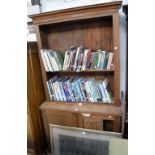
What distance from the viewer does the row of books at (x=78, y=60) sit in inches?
62.2

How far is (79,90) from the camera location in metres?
1.72

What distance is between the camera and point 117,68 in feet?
4.91

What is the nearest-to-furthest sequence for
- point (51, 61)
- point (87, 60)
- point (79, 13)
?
point (79, 13) → point (87, 60) → point (51, 61)

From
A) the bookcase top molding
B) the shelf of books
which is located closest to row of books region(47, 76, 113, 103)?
the shelf of books

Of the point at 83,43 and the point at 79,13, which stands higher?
the point at 79,13

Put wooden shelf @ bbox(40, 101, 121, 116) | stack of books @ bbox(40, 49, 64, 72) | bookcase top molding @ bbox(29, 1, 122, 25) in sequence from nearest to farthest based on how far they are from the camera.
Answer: bookcase top molding @ bbox(29, 1, 122, 25), wooden shelf @ bbox(40, 101, 121, 116), stack of books @ bbox(40, 49, 64, 72)

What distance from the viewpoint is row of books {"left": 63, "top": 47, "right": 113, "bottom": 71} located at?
1.58 meters

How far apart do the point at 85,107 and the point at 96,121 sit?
0.58 ft

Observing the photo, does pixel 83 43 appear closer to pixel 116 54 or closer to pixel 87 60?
pixel 87 60

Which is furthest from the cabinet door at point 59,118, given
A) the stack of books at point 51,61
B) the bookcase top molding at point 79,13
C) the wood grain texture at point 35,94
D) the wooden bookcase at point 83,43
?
the bookcase top molding at point 79,13

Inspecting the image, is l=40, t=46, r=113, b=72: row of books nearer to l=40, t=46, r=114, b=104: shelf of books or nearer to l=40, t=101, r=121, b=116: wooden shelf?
l=40, t=46, r=114, b=104: shelf of books

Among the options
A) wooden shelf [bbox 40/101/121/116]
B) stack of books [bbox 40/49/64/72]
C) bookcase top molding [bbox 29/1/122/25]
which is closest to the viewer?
bookcase top molding [bbox 29/1/122/25]

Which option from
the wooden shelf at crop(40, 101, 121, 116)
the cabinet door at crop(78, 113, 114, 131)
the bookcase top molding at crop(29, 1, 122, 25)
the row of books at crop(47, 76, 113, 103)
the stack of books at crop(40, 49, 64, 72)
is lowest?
the cabinet door at crop(78, 113, 114, 131)

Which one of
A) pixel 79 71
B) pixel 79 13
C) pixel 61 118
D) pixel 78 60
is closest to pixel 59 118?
pixel 61 118
